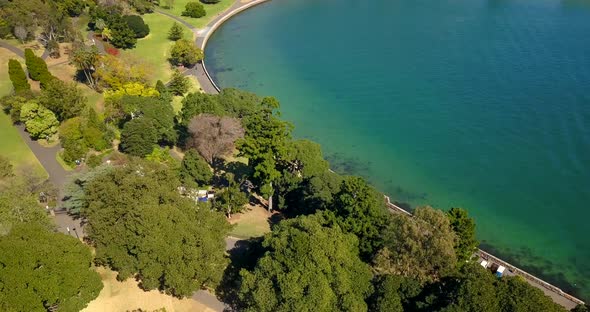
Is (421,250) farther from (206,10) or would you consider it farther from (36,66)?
(206,10)

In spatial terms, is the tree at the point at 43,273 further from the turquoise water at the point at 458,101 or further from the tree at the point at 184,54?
the tree at the point at 184,54

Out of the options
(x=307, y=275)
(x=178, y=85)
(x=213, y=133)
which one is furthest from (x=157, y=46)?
(x=307, y=275)

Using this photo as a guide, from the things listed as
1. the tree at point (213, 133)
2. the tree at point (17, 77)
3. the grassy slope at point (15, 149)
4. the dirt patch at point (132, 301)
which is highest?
the tree at point (213, 133)

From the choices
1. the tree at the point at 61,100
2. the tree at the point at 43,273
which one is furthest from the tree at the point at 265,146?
the tree at the point at 61,100

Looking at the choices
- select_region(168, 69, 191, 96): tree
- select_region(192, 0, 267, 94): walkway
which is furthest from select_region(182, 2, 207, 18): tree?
select_region(168, 69, 191, 96): tree

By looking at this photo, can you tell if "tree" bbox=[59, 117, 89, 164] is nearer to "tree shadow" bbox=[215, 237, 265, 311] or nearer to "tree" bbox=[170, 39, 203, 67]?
"tree shadow" bbox=[215, 237, 265, 311]
